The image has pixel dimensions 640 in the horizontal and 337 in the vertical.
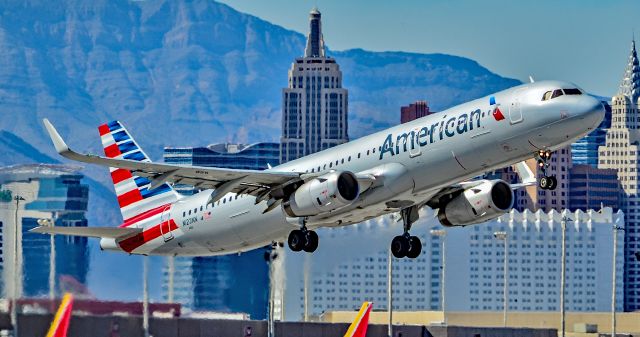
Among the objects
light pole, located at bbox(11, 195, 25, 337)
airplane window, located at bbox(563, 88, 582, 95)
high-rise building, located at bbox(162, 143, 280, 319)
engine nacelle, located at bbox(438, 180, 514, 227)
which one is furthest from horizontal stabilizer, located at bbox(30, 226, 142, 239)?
high-rise building, located at bbox(162, 143, 280, 319)

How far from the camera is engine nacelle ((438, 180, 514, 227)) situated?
7906 centimetres

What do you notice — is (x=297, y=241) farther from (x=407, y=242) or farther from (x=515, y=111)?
(x=515, y=111)

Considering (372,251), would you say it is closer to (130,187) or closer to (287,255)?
(287,255)

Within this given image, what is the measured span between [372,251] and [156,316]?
1305cm

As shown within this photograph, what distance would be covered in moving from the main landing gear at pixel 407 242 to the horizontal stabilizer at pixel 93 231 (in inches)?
535

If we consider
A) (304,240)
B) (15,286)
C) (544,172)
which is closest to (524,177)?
(544,172)

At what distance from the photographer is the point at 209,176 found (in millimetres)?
76375

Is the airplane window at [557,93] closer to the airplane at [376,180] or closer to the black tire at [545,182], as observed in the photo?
the airplane at [376,180]

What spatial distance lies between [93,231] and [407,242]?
14579mm

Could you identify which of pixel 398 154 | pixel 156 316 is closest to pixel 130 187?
pixel 156 316

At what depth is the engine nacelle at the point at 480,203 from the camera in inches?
3113

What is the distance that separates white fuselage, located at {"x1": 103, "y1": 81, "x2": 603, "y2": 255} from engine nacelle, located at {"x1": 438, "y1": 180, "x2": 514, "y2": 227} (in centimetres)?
145

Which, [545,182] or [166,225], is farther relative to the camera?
[166,225]

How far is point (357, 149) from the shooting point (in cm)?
7650
